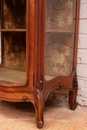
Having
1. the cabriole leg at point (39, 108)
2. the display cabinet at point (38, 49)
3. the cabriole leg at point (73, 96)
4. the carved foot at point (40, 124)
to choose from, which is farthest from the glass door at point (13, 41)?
the cabriole leg at point (73, 96)

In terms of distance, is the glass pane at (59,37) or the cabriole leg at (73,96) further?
the cabriole leg at (73,96)

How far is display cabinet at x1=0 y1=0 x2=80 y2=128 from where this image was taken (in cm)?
92

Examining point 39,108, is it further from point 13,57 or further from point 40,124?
point 13,57

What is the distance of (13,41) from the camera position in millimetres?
1150

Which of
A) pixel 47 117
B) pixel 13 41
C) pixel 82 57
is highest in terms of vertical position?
pixel 13 41

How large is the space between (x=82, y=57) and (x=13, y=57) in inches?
18.3

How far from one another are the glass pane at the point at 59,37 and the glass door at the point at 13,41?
0.43 ft

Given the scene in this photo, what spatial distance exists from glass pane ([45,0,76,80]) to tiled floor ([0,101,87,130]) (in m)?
0.26

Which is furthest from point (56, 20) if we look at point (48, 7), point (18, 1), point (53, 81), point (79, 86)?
point (79, 86)

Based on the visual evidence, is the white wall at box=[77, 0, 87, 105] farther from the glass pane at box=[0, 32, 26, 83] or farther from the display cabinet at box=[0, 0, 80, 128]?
the glass pane at box=[0, 32, 26, 83]

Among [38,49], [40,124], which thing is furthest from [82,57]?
[40,124]

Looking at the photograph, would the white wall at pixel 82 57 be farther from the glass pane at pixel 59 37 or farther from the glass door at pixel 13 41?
the glass door at pixel 13 41

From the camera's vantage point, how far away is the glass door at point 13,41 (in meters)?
0.99

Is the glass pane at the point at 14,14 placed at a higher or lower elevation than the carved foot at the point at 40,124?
higher
